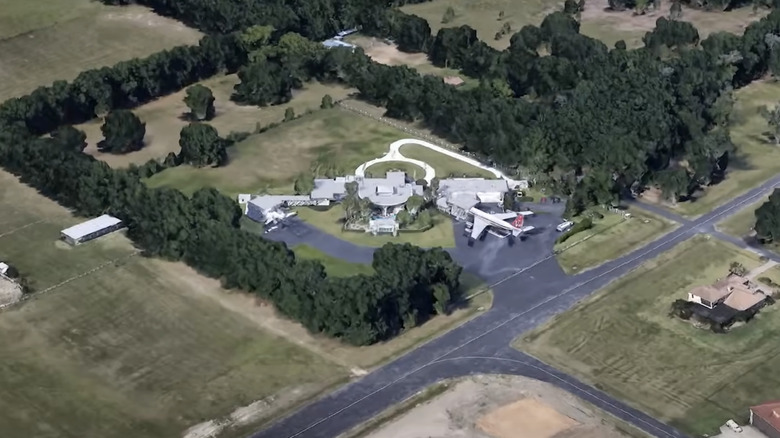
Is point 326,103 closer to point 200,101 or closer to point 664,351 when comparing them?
point 200,101

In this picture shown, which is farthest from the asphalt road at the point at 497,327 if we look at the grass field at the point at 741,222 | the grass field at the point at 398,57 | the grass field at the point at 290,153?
the grass field at the point at 398,57

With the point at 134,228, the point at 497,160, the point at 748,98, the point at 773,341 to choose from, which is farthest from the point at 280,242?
the point at 748,98

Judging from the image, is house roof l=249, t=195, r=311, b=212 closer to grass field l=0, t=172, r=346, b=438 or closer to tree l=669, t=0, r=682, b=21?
grass field l=0, t=172, r=346, b=438

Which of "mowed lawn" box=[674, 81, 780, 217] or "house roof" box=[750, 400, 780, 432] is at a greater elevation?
"house roof" box=[750, 400, 780, 432]

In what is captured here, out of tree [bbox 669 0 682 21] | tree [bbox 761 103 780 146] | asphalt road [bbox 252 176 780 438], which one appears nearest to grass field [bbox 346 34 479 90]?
tree [bbox 761 103 780 146]

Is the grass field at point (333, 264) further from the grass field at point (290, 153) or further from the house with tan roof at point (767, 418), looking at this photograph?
the house with tan roof at point (767, 418)

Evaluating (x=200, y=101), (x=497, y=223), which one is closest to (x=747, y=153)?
(x=497, y=223)

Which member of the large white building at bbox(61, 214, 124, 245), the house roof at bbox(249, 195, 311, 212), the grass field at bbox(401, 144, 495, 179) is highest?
the grass field at bbox(401, 144, 495, 179)
